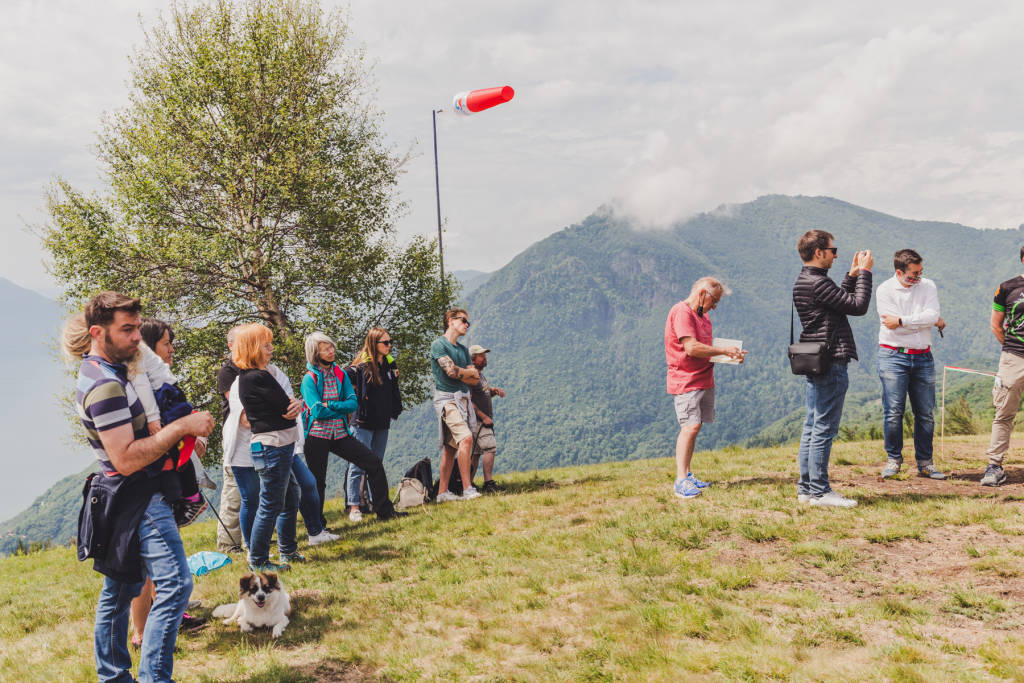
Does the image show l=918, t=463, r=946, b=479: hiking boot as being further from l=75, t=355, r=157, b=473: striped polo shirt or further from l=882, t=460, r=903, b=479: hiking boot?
l=75, t=355, r=157, b=473: striped polo shirt

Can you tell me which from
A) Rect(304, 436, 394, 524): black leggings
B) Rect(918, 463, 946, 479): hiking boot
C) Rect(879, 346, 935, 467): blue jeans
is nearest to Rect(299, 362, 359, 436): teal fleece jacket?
Rect(304, 436, 394, 524): black leggings

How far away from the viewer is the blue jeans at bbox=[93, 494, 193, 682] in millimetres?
3336

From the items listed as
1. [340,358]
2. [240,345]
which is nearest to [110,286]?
[340,358]

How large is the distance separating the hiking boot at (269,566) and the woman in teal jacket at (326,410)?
3.74ft

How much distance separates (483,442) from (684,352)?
11.1 ft

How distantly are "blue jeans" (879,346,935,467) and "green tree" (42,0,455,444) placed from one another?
13.1 metres

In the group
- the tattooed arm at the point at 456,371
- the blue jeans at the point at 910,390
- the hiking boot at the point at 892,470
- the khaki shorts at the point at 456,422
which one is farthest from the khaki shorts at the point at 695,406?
the khaki shorts at the point at 456,422

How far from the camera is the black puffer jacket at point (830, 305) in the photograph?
623 centimetres

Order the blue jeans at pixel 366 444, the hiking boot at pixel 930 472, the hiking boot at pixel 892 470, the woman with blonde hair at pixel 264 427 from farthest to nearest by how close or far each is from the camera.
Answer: the blue jeans at pixel 366 444
the hiking boot at pixel 892 470
the hiking boot at pixel 930 472
the woman with blonde hair at pixel 264 427

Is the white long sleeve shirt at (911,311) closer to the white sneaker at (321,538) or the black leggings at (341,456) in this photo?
the black leggings at (341,456)

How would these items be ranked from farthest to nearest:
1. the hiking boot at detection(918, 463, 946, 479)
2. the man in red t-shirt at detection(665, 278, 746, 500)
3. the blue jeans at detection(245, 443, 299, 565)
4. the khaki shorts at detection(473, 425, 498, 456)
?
the khaki shorts at detection(473, 425, 498, 456) < the hiking boot at detection(918, 463, 946, 479) < the man in red t-shirt at detection(665, 278, 746, 500) < the blue jeans at detection(245, 443, 299, 565)

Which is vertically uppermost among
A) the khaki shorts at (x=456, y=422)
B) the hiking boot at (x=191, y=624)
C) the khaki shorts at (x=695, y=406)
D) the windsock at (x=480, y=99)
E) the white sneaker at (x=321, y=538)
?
the windsock at (x=480, y=99)

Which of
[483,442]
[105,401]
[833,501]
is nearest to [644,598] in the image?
[833,501]

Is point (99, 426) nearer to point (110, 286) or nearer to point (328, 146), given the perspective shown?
point (110, 286)
